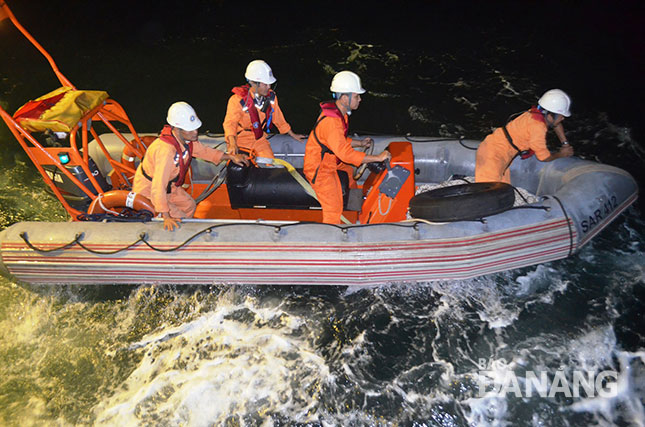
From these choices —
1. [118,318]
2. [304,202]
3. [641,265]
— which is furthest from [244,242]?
[641,265]

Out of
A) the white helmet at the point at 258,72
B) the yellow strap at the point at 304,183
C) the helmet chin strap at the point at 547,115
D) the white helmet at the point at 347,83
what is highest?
the white helmet at the point at 347,83

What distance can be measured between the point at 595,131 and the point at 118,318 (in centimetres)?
684

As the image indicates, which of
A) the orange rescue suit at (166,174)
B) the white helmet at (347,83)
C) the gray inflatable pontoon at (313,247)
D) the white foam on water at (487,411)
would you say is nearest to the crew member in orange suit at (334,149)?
the white helmet at (347,83)

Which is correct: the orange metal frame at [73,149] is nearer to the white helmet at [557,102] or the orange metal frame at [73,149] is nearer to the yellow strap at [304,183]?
the yellow strap at [304,183]

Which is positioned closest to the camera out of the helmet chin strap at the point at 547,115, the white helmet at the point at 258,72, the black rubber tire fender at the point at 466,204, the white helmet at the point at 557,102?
the black rubber tire fender at the point at 466,204

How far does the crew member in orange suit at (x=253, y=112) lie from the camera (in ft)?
14.4

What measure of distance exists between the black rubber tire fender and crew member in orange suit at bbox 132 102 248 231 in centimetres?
169

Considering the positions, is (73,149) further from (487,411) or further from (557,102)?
(557,102)

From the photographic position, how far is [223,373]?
3.91m

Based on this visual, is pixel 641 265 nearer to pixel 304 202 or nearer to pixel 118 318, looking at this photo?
pixel 304 202

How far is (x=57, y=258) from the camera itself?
4164 mm

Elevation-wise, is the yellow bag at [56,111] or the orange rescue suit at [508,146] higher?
the yellow bag at [56,111]

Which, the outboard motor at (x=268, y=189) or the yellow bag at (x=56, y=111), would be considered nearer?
the yellow bag at (x=56, y=111)

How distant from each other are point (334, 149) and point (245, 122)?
3.85 feet
